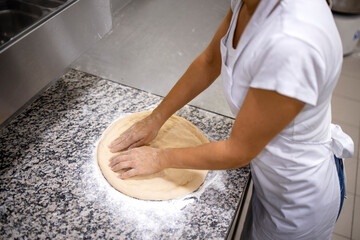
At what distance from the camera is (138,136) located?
3.46 feet

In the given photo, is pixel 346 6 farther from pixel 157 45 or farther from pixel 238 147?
pixel 238 147

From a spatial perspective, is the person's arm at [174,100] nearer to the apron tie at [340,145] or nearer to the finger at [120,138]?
the finger at [120,138]

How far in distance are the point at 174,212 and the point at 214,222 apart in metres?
0.12

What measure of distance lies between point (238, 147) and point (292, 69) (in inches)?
9.4

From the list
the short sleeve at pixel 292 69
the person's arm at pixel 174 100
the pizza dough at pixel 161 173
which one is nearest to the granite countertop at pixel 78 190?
the pizza dough at pixel 161 173

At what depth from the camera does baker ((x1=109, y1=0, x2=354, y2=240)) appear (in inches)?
24.2

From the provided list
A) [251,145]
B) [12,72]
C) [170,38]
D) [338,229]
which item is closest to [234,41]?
[251,145]

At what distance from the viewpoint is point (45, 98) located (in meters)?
1.22

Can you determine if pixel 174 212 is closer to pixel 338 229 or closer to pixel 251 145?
pixel 251 145

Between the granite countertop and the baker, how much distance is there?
0.10 metres

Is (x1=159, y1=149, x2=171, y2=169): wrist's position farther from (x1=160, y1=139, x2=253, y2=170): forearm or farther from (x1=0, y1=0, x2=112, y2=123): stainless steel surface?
(x1=0, y1=0, x2=112, y2=123): stainless steel surface


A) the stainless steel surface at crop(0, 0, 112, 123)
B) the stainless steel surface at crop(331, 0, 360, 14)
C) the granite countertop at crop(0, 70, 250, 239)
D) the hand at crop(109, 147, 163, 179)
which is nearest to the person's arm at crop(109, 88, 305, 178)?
the hand at crop(109, 147, 163, 179)

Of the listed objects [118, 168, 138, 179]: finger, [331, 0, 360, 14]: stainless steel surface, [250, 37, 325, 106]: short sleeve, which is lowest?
[331, 0, 360, 14]: stainless steel surface

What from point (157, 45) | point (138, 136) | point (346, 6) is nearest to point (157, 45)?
point (157, 45)
